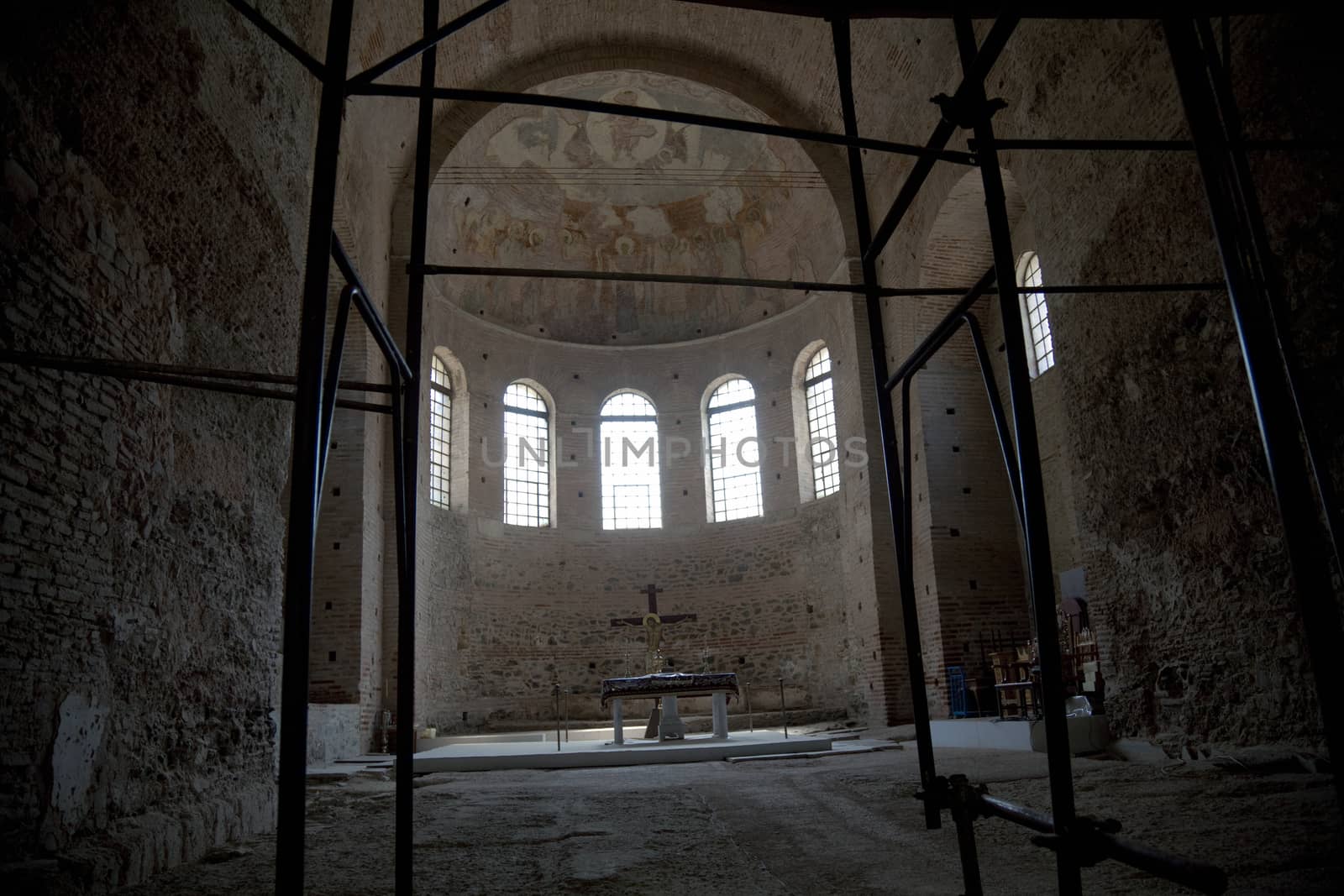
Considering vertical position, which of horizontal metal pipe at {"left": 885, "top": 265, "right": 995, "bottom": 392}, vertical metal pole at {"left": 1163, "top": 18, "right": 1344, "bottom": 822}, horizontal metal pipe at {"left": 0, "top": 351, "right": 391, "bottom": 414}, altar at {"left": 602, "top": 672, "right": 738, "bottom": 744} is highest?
horizontal metal pipe at {"left": 0, "top": 351, "right": 391, "bottom": 414}

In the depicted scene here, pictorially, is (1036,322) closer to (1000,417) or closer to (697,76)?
(697,76)

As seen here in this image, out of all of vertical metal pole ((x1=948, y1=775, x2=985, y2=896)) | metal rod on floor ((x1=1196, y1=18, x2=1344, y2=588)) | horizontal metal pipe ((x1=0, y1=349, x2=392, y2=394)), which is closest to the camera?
vertical metal pole ((x1=948, y1=775, x2=985, y2=896))

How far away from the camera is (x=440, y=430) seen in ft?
56.7

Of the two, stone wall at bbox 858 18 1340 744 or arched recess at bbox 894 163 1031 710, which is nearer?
stone wall at bbox 858 18 1340 744

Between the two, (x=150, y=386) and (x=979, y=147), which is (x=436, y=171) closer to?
(x=150, y=386)

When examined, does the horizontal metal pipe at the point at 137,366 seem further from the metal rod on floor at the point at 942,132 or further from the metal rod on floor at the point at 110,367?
the metal rod on floor at the point at 942,132

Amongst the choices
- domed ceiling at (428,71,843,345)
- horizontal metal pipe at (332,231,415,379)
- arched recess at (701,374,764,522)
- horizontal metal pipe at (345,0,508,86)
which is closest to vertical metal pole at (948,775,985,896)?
horizontal metal pipe at (332,231,415,379)

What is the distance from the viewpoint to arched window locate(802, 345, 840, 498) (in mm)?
17469

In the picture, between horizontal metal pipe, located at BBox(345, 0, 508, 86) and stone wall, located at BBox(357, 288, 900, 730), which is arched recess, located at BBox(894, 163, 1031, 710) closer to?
stone wall, located at BBox(357, 288, 900, 730)

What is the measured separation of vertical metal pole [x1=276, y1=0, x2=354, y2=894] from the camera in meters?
1.92

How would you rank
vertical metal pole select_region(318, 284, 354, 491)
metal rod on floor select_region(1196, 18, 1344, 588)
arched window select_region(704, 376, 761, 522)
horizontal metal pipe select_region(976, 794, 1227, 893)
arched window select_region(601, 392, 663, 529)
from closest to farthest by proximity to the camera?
horizontal metal pipe select_region(976, 794, 1227, 893), vertical metal pole select_region(318, 284, 354, 491), metal rod on floor select_region(1196, 18, 1344, 588), arched window select_region(704, 376, 761, 522), arched window select_region(601, 392, 663, 529)

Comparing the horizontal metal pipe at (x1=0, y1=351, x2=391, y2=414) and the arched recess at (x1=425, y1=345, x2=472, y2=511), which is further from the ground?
the arched recess at (x1=425, y1=345, x2=472, y2=511)

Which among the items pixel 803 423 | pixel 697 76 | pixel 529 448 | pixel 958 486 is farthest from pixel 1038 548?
pixel 529 448

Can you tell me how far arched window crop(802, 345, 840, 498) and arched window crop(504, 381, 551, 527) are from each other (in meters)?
5.47
